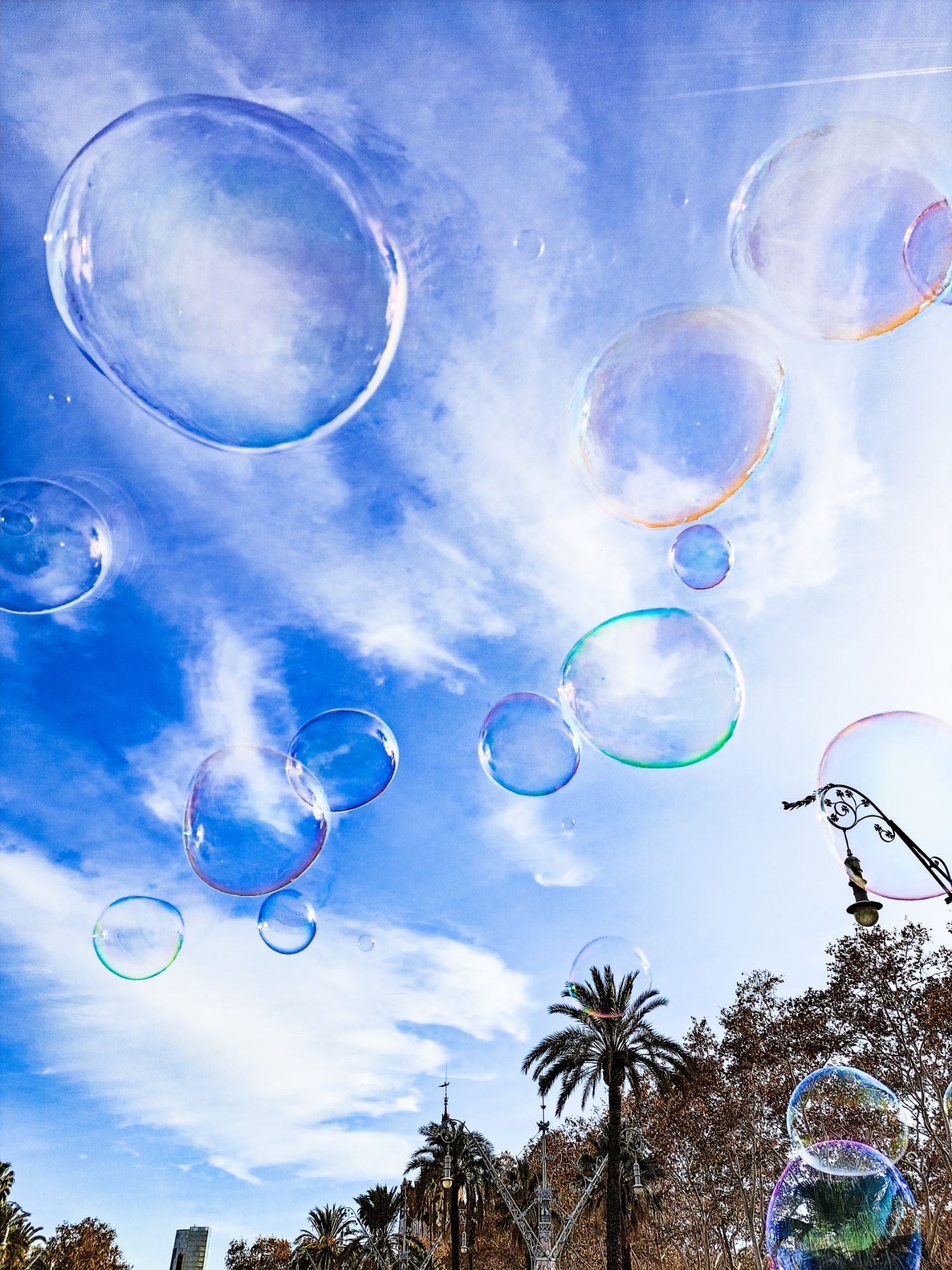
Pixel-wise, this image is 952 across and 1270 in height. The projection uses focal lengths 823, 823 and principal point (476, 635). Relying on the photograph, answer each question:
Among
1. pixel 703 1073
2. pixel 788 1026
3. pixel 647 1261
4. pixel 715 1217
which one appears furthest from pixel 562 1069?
pixel 647 1261

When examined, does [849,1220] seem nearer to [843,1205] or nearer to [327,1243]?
[843,1205]

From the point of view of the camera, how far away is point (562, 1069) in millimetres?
25141

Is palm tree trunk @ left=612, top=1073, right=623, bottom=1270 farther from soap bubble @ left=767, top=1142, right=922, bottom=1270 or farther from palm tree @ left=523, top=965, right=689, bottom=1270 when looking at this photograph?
soap bubble @ left=767, top=1142, right=922, bottom=1270

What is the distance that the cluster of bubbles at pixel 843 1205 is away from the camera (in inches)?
366

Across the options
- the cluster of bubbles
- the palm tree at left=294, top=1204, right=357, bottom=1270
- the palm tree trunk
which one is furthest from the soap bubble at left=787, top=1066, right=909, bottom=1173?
the palm tree at left=294, top=1204, right=357, bottom=1270

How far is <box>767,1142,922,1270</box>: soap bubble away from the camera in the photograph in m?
9.27

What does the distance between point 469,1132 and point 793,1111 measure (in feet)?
103

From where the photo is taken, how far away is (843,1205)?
10.0 meters

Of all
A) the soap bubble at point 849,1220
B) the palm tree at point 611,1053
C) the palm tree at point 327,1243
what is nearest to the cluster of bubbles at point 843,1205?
the soap bubble at point 849,1220

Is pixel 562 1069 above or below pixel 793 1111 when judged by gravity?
above

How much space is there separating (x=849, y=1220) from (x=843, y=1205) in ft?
0.53

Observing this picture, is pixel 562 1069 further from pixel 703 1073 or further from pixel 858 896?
pixel 858 896

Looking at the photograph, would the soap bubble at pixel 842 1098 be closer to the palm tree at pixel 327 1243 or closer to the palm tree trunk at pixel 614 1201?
the palm tree trunk at pixel 614 1201

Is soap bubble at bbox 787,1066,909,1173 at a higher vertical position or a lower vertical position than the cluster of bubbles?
higher
